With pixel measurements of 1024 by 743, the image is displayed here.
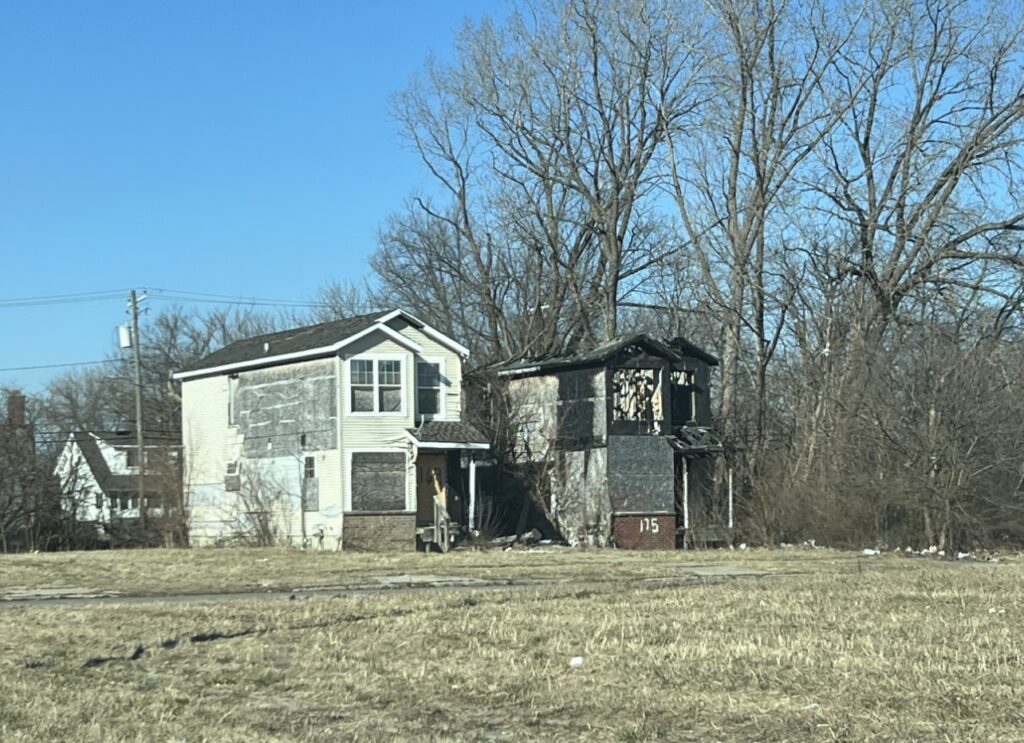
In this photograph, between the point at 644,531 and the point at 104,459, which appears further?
the point at 104,459

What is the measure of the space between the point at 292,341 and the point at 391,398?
4139 millimetres

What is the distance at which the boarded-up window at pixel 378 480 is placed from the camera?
3572 centimetres

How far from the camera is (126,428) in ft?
218

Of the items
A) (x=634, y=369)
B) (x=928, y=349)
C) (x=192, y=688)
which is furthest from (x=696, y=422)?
(x=192, y=688)

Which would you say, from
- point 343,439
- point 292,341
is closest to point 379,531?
point 343,439

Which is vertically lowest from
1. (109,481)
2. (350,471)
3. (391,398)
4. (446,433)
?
(109,481)

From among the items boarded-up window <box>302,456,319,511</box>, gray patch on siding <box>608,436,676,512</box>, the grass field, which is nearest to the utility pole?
boarded-up window <box>302,456,319,511</box>

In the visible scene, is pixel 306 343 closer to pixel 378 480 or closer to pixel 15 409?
pixel 378 480

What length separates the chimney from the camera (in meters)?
40.3

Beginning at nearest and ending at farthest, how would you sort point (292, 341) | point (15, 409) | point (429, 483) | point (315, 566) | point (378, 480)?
point (315, 566) → point (378, 480) → point (429, 483) → point (292, 341) → point (15, 409)

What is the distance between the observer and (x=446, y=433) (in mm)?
36156

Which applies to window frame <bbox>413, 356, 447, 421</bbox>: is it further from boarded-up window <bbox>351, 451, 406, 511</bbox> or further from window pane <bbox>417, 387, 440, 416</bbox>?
boarded-up window <bbox>351, 451, 406, 511</bbox>

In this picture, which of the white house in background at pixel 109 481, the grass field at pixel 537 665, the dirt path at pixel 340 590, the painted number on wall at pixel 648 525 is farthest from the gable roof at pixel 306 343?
the grass field at pixel 537 665

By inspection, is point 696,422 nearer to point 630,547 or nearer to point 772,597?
point 630,547
